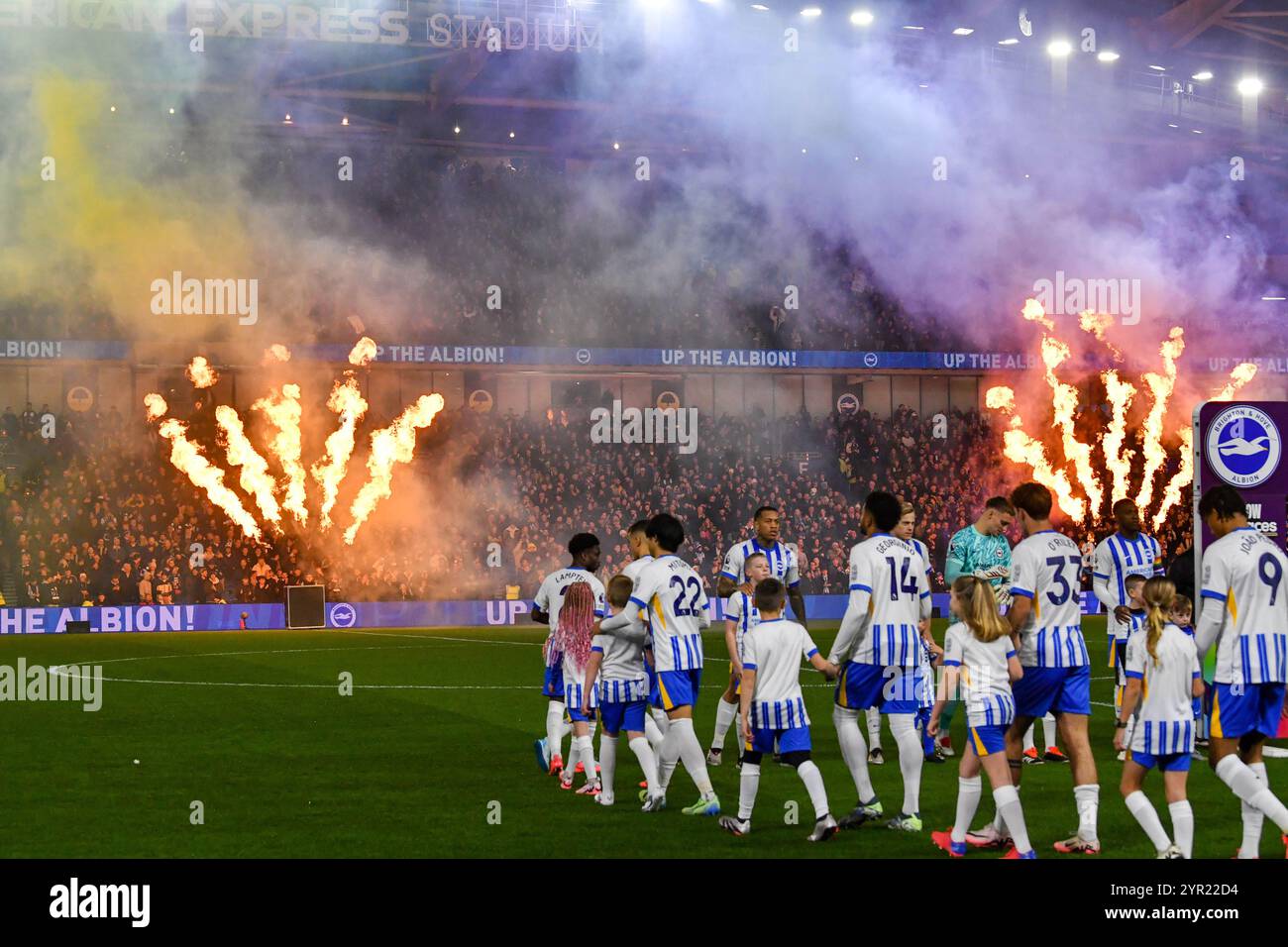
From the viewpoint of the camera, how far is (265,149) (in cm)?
4197

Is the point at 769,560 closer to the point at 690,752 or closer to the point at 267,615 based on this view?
the point at 690,752

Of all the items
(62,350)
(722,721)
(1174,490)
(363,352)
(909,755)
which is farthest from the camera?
(363,352)

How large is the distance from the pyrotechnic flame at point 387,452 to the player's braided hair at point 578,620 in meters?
28.8

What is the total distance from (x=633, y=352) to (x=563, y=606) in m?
34.2

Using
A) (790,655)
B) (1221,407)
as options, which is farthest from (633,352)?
(790,655)

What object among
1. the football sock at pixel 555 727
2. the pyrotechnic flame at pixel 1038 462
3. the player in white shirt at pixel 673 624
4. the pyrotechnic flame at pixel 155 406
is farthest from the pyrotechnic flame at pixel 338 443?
the player in white shirt at pixel 673 624

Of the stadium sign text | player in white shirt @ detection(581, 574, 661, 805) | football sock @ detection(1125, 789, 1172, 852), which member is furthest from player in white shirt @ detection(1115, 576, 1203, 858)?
the stadium sign text

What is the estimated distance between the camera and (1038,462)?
4459cm

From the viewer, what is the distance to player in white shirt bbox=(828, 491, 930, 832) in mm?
10055

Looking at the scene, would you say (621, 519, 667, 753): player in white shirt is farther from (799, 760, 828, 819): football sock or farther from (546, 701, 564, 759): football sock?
(799, 760, 828, 819): football sock

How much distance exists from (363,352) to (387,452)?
129 inches

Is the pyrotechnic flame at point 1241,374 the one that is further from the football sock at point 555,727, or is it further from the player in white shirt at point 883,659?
the player in white shirt at point 883,659

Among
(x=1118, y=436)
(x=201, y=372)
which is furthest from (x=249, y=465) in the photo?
(x=1118, y=436)
